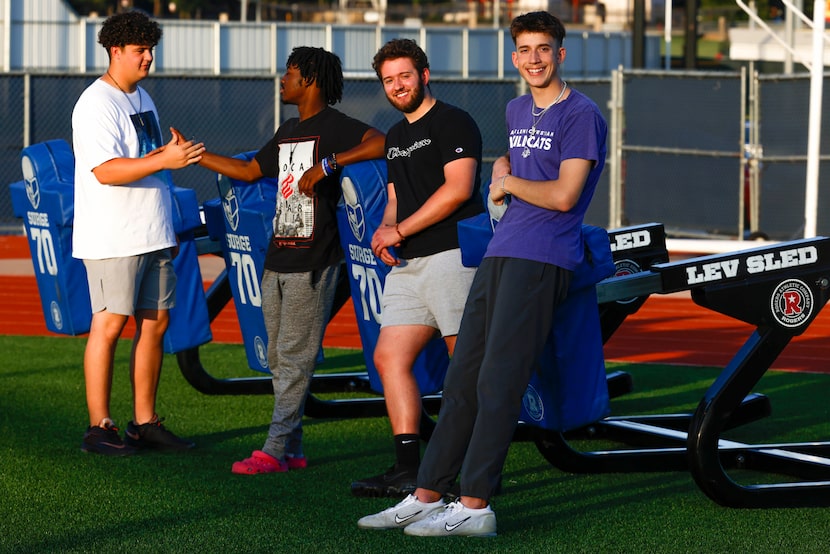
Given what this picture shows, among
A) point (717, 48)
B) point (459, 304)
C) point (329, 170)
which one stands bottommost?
point (459, 304)

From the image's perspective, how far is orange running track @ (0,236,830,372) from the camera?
9914 mm

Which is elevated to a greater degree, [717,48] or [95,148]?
[717,48]

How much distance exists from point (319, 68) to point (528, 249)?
1689mm

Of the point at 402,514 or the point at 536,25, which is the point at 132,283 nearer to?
the point at 402,514

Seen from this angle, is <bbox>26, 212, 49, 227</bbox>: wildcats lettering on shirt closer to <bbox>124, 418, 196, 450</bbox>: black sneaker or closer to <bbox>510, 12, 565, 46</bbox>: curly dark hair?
<bbox>124, 418, 196, 450</bbox>: black sneaker

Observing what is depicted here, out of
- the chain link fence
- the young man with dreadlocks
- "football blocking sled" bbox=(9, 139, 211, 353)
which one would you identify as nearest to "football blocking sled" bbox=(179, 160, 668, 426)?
the young man with dreadlocks

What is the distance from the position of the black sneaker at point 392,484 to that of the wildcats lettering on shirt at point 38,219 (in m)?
2.64

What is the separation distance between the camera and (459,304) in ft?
18.6

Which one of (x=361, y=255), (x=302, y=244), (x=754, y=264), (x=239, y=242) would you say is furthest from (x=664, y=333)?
(x=754, y=264)

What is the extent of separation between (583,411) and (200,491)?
1.65 meters

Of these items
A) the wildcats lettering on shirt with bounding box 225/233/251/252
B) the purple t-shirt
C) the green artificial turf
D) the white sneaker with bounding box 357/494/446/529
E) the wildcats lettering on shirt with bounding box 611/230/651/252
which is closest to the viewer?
the purple t-shirt

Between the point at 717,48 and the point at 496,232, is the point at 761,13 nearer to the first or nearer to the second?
the point at 717,48

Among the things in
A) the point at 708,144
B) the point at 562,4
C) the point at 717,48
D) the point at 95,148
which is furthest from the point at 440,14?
the point at 95,148

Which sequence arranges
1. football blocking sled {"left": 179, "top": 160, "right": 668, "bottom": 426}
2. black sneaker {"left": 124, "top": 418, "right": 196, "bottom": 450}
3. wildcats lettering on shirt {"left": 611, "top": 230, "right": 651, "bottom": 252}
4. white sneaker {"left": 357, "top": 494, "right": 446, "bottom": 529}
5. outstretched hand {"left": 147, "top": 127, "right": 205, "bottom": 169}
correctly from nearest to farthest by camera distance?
white sneaker {"left": 357, "top": 494, "right": 446, "bottom": 529}
football blocking sled {"left": 179, "top": 160, "right": 668, "bottom": 426}
outstretched hand {"left": 147, "top": 127, "right": 205, "bottom": 169}
black sneaker {"left": 124, "top": 418, "right": 196, "bottom": 450}
wildcats lettering on shirt {"left": 611, "top": 230, "right": 651, "bottom": 252}
